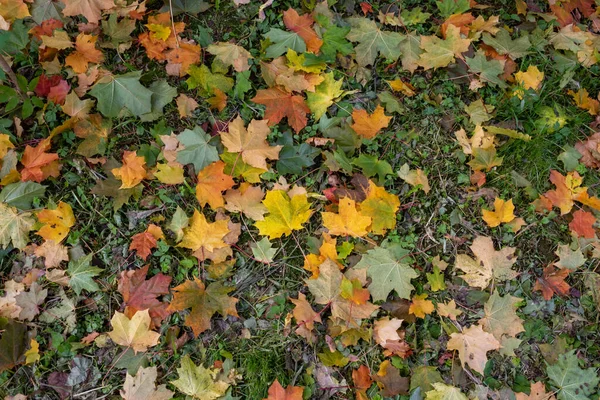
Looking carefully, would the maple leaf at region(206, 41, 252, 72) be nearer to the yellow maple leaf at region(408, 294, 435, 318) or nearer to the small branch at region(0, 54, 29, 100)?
the small branch at region(0, 54, 29, 100)

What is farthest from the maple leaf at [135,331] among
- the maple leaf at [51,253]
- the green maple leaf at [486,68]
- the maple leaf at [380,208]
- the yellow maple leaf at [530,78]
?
the yellow maple leaf at [530,78]

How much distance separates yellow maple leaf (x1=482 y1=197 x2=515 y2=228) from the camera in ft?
8.30

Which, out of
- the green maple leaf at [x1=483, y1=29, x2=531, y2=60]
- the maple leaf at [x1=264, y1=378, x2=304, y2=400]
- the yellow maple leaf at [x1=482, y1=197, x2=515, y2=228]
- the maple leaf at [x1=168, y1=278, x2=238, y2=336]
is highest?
the green maple leaf at [x1=483, y1=29, x2=531, y2=60]

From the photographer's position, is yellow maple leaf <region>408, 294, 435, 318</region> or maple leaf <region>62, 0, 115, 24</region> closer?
yellow maple leaf <region>408, 294, 435, 318</region>

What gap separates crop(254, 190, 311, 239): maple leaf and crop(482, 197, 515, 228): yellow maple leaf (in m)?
1.00

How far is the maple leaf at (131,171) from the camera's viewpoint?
2.42 metres

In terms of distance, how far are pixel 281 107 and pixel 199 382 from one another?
1.49m

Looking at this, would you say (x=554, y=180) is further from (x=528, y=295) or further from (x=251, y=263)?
(x=251, y=263)

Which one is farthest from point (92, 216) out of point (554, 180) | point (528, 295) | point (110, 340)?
point (554, 180)

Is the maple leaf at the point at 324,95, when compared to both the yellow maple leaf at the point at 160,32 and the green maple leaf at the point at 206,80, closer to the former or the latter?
the green maple leaf at the point at 206,80

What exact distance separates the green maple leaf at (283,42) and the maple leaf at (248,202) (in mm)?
822

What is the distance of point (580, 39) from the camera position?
2934mm

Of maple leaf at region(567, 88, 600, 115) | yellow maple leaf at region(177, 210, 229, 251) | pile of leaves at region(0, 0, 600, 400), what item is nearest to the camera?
pile of leaves at region(0, 0, 600, 400)

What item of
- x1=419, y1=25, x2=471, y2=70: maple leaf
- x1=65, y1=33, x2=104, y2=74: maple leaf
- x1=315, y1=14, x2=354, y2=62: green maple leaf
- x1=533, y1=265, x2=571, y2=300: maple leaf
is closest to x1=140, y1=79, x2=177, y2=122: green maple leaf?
x1=65, y1=33, x2=104, y2=74: maple leaf
